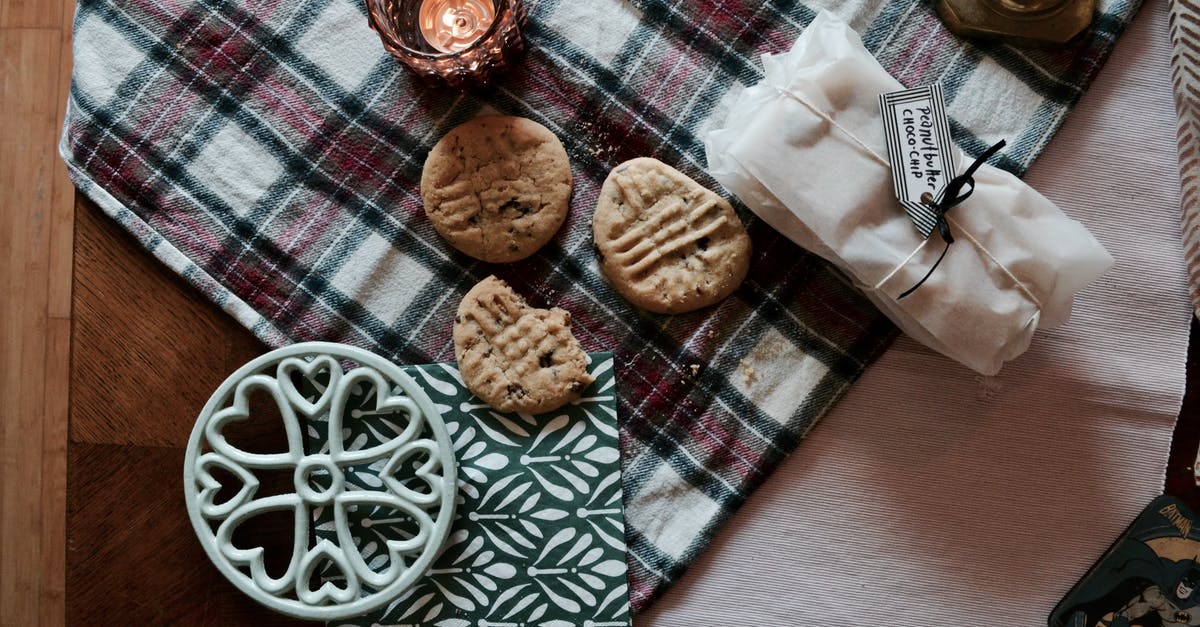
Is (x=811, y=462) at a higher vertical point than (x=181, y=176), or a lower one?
higher

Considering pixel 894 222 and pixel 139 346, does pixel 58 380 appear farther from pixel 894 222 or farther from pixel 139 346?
pixel 894 222

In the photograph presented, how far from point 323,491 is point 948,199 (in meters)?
0.71

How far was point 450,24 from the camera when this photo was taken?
1.01 m

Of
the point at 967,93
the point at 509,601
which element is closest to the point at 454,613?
the point at 509,601

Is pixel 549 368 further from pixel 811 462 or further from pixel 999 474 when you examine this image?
pixel 999 474

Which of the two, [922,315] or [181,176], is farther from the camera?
[181,176]

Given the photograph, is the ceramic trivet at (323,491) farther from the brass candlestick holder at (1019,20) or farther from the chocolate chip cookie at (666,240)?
the brass candlestick holder at (1019,20)

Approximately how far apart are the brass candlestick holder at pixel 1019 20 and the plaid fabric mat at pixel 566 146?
0.02 meters

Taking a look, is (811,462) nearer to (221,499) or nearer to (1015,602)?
(1015,602)

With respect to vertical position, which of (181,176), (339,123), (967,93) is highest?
(967,93)

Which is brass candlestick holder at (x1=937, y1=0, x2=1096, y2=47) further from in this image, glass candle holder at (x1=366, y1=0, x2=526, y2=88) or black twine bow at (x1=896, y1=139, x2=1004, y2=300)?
glass candle holder at (x1=366, y1=0, x2=526, y2=88)

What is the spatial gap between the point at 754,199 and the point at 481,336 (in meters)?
0.33

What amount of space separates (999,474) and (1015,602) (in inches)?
5.6

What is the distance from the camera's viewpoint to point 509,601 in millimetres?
994
